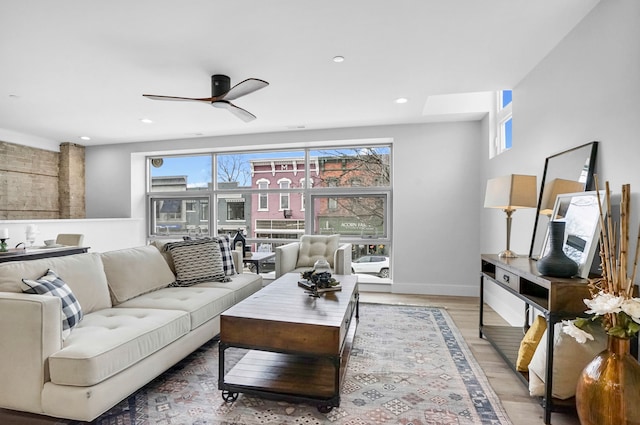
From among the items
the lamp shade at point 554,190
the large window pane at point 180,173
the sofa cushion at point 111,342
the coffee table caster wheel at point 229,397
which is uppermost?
the large window pane at point 180,173

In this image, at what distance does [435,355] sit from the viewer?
254 cm

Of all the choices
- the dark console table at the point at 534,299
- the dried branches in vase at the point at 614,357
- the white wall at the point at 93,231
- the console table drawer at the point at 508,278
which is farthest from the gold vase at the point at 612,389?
the white wall at the point at 93,231

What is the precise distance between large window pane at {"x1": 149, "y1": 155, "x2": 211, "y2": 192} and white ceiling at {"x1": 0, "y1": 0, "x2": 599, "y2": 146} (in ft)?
5.87

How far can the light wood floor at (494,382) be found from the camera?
5.70 feet

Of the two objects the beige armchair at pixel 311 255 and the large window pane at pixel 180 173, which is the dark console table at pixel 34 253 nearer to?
the large window pane at pixel 180 173

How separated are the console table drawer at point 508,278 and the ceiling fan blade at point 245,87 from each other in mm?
2234

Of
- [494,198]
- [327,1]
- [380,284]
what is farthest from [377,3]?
[380,284]

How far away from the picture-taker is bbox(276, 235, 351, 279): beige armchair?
3.76 m

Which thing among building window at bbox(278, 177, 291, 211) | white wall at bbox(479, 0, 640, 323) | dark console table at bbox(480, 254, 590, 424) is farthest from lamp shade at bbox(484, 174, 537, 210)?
building window at bbox(278, 177, 291, 211)

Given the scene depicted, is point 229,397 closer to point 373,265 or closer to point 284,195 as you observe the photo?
point 373,265

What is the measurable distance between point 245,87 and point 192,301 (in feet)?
5.67

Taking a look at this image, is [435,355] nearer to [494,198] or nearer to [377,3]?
[494,198]

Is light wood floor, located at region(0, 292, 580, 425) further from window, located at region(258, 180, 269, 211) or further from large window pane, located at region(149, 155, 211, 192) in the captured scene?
large window pane, located at region(149, 155, 211, 192)

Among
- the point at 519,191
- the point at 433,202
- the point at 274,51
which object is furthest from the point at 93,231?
the point at 519,191
